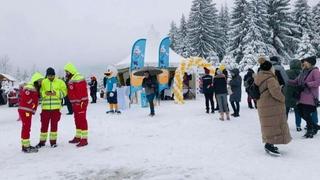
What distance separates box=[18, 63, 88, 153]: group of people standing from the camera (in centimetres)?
828

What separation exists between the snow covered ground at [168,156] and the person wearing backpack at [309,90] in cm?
48

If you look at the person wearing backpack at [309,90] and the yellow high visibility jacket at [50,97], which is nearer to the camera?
the person wearing backpack at [309,90]

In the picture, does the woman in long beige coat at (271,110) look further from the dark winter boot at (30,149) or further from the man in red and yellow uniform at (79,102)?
the dark winter boot at (30,149)

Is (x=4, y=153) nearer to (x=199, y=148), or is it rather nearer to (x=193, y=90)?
(x=199, y=148)

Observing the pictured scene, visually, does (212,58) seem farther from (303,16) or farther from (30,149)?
(30,149)

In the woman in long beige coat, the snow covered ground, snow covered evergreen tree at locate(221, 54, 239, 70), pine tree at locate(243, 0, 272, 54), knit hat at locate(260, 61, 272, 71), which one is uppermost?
pine tree at locate(243, 0, 272, 54)

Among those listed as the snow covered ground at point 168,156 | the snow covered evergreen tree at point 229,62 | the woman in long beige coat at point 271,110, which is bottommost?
the snow covered ground at point 168,156

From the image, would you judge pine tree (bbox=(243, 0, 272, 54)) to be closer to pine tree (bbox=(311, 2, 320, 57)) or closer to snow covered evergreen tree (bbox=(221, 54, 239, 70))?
snow covered evergreen tree (bbox=(221, 54, 239, 70))

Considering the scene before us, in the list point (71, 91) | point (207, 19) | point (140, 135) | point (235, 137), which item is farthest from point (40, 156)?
point (207, 19)

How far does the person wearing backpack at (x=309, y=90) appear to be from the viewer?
793 cm

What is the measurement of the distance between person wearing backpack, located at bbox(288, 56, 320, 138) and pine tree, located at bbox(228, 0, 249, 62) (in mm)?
35903

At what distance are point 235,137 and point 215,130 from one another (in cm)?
124

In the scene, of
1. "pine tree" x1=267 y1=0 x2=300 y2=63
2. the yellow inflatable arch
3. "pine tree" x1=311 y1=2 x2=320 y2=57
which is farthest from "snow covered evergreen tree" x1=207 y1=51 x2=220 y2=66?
the yellow inflatable arch

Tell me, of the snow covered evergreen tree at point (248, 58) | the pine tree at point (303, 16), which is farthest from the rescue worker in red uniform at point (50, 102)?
the pine tree at point (303, 16)
